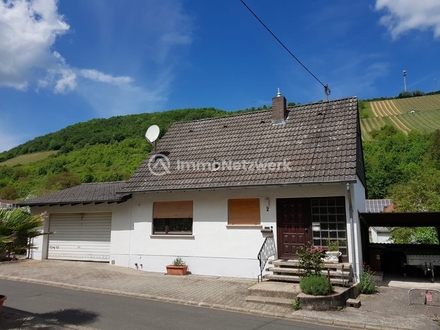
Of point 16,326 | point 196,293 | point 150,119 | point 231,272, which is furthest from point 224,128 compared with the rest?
point 150,119

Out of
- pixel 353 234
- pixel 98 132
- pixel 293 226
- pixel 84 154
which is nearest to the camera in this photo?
pixel 353 234

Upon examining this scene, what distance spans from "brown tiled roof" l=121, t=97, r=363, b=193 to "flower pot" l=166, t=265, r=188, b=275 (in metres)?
3.08

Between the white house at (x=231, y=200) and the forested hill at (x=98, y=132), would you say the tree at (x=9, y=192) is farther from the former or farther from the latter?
the white house at (x=231, y=200)

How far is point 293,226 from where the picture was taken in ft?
38.1

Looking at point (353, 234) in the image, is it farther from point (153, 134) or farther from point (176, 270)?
point (153, 134)

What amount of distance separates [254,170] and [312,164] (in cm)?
216

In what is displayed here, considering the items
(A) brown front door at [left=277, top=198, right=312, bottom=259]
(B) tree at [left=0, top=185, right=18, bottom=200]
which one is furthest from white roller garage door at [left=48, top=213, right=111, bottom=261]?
(B) tree at [left=0, top=185, right=18, bottom=200]

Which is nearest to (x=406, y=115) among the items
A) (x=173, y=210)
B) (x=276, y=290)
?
(x=173, y=210)

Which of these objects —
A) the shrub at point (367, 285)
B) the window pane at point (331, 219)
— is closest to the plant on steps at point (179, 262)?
the window pane at point (331, 219)

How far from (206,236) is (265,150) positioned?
13.6 ft

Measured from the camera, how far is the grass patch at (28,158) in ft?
193

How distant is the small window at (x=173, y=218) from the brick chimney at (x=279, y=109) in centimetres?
541

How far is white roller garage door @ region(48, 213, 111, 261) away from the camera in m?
16.1

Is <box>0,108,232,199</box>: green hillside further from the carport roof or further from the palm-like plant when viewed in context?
the palm-like plant
